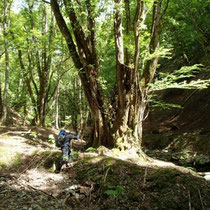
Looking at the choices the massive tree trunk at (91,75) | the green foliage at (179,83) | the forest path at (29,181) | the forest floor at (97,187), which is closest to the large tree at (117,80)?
the massive tree trunk at (91,75)

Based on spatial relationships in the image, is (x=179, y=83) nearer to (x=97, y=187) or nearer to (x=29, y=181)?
(x=97, y=187)

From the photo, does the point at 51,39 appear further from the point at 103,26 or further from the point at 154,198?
the point at 154,198

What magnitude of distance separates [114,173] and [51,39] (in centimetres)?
958

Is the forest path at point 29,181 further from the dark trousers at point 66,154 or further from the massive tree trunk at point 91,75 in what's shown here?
the massive tree trunk at point 91,75

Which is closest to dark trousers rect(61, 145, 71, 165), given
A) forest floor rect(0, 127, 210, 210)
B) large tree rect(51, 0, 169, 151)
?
forest floor rect(0, 127, 210, 210)

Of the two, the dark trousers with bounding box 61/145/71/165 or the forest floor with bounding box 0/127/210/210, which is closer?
Result: the forest floor with bounding box 0/127/210/210

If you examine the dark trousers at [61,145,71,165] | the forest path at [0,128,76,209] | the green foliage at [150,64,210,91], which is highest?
the green foliage at [150,64,210,91]

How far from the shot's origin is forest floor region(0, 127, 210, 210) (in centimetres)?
383

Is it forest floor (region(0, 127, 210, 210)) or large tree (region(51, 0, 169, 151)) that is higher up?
large tree (region(51, 0, 169, 151))

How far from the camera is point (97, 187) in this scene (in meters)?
4.32

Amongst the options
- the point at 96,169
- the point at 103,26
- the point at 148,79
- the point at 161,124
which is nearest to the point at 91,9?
the point at 103,26

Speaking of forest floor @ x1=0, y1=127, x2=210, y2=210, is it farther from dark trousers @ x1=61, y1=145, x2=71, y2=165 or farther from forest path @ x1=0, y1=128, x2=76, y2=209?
dark trousers @ x1=61, y1=145, x2=71, y2=165

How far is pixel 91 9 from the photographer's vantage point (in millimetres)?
6879

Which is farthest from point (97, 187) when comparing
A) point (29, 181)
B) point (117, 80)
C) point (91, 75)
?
point (91, 75)
